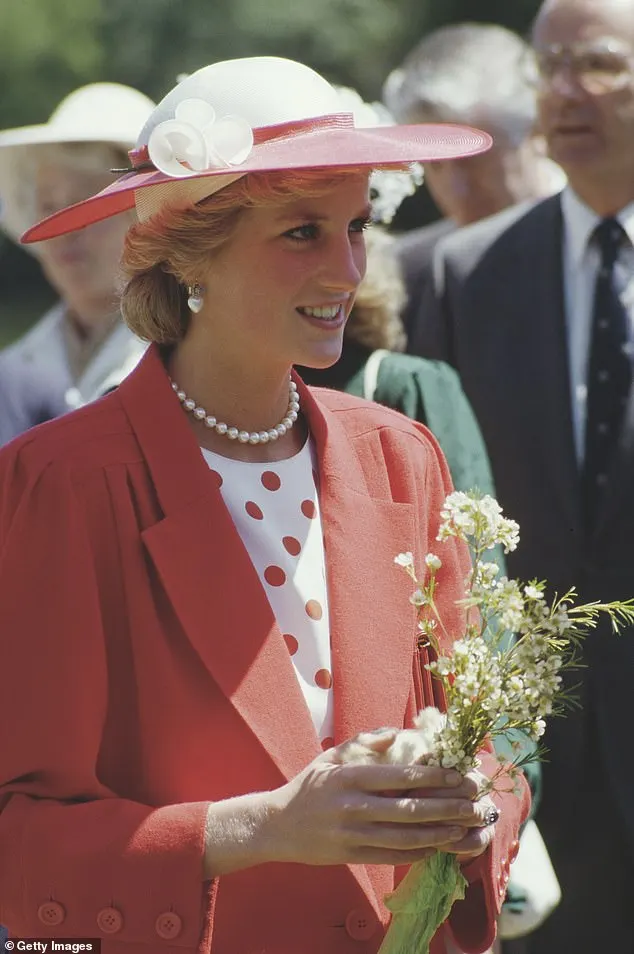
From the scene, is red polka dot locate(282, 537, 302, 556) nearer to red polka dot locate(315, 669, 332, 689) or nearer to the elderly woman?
red polka dot locate(315, 669, 332, 689)

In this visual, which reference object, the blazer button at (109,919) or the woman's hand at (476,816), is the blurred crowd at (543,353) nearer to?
the woman's hand at (476,816)

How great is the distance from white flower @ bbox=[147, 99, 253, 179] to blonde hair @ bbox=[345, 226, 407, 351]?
1195 mm

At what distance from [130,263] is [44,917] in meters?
1.08

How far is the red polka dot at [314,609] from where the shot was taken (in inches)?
97.7

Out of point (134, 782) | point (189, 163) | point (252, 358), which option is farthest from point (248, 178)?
point (134, 782)

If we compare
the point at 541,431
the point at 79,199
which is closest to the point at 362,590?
the point at 541,431

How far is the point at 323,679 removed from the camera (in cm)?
246

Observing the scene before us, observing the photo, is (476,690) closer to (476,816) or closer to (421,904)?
(476,816)

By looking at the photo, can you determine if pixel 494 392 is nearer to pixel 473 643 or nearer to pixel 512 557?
pixel 512 557

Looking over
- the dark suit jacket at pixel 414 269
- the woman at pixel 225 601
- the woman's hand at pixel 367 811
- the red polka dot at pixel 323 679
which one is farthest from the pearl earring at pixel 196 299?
the dark suit jacket at pixel 414 269

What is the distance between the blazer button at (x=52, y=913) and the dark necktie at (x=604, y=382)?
2.22 metres

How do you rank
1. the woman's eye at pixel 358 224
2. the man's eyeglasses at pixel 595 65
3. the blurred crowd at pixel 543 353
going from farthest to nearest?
the man's eyeglasses at pixel 595 65 → the blurred crowd at pixel 543 353 → the woman's eye at pixel 358 224

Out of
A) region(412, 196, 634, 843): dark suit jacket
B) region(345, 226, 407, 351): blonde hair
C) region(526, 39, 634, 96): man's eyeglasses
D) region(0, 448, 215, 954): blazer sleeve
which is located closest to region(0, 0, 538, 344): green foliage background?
region(526, 39, 634, 96): man's eyeglasses

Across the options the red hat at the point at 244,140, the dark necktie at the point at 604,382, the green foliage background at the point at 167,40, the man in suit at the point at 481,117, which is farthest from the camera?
the green foliage background at the point at 167,40
